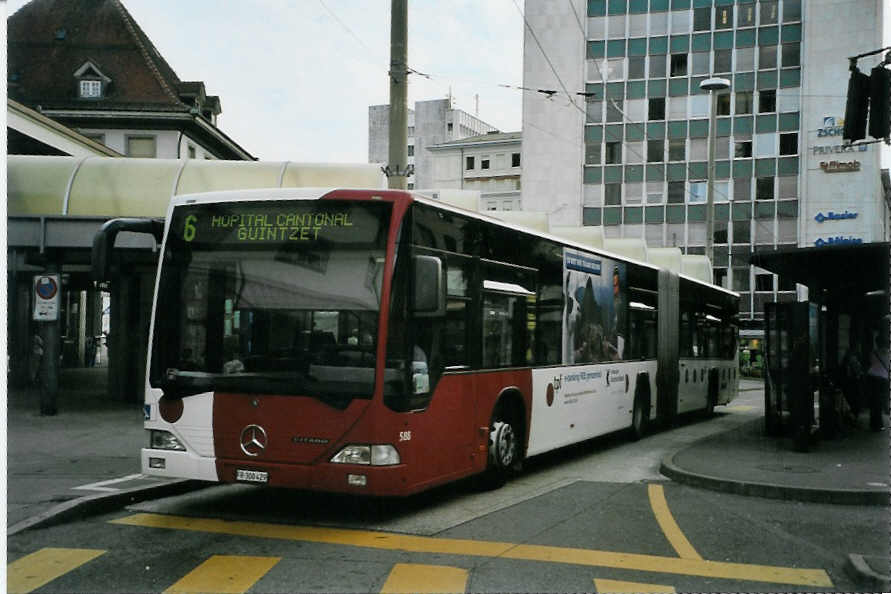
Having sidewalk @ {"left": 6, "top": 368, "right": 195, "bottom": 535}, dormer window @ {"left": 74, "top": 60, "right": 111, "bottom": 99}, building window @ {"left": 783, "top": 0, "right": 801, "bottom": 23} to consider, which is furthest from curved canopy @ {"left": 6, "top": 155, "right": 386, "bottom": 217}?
building window @ {"left": 783, "top": 0, "right": 801, "bottom": 23}

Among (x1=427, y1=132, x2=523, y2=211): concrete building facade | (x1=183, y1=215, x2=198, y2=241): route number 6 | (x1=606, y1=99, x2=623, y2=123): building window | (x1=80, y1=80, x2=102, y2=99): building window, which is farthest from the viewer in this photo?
(x1=427, y1=132, x2=523, y2=211): concrete building facade

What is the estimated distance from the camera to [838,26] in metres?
59.3

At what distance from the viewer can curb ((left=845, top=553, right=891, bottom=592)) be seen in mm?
6676

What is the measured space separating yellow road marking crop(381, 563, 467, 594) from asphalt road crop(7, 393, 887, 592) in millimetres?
14

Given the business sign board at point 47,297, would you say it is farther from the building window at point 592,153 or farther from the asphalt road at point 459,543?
the building window at point 592,153

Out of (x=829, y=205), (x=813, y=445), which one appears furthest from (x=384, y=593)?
(x=829, y=205)

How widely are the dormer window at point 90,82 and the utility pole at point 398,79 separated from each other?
3988cm

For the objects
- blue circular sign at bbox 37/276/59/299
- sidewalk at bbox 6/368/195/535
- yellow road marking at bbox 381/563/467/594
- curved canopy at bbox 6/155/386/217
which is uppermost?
curved canopy at bbox 6/155/386/217

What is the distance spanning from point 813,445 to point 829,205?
161ft

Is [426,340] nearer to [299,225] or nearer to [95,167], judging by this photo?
[299,225]

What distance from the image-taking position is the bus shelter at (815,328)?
14.2 meters

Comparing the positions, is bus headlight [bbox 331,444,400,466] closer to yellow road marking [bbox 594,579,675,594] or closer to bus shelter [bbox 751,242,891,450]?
yellow road marking [bbox 594,579,675,594]

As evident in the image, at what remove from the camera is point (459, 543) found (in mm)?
8148

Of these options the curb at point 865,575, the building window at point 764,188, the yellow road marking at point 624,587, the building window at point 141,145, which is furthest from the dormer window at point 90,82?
the curb at point 865,575
